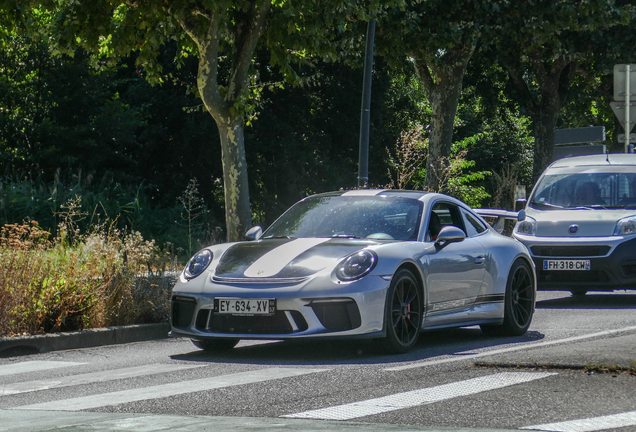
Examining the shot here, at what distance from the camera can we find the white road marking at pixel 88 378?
6.68 meters

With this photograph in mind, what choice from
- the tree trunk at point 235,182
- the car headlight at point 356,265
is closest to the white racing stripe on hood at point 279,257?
the car headlight at point 356,265

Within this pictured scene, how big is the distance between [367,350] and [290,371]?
1223 mm

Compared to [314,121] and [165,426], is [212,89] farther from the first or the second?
[314,121]

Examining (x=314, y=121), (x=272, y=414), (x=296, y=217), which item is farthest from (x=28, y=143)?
(x=272, y=414)

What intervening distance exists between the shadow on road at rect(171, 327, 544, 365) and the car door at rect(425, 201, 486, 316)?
35 centimetres

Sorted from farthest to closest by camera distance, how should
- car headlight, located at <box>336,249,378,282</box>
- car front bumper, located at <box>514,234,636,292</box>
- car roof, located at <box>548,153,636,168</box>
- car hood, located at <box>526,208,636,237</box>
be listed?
car roof, located at <box>548,153,636,168</box>, car hood, located at <box>526,208,636,237</box>, car front bumper, located at <box>514,234,636,292</box>, car headlight, located at <box>336,249,378,282</box>

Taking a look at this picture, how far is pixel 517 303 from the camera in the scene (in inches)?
367

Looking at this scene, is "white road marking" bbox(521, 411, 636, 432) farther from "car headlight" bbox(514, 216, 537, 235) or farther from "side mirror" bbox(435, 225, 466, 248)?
"car headlight" bbox(514, 216, 537, 235)

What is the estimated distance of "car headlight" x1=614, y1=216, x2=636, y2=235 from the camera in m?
12.2

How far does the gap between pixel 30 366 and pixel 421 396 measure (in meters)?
3.63

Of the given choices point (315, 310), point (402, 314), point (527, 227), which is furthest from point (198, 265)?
point (527, 227)

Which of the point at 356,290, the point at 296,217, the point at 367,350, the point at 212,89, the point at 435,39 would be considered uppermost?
the point at 435,39

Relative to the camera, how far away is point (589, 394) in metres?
5.76

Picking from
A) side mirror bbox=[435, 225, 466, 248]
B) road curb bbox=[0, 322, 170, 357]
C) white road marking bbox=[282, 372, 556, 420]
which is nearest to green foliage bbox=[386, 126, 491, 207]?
road curb bbox=[0, 322, 170, 357]
